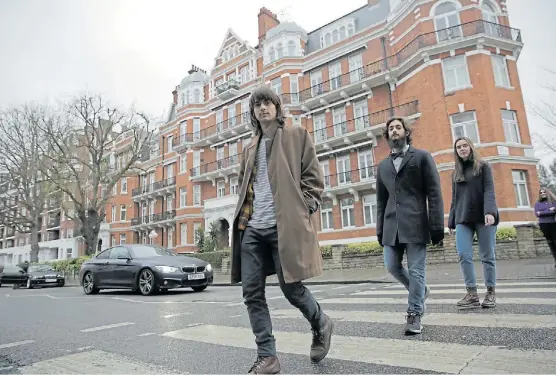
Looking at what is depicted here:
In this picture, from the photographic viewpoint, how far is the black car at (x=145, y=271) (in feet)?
32.8

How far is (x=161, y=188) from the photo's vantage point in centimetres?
4156

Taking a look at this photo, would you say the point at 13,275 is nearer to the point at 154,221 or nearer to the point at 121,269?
the point at 121,269

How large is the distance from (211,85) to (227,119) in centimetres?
548

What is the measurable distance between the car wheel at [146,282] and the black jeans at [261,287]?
26.4 ft

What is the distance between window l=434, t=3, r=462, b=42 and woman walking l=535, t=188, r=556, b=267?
15904mm

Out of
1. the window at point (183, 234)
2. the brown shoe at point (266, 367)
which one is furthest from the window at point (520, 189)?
the window at point (183, 234)

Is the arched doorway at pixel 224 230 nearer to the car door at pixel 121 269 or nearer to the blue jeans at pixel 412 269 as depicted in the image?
the car door at pixel 121 269

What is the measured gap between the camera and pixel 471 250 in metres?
4.64

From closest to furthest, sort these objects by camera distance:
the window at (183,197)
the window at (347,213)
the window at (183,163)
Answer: the window at (347,213) < the window at (183,197) < the window at (183,163)

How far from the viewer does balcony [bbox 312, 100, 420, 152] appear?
2355cm

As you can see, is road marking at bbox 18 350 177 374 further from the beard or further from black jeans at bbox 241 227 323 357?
the beard

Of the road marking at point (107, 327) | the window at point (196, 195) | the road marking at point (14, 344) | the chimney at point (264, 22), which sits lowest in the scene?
the road marking at point (14, 344)

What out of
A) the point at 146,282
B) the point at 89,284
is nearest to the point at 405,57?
the point at 146,282

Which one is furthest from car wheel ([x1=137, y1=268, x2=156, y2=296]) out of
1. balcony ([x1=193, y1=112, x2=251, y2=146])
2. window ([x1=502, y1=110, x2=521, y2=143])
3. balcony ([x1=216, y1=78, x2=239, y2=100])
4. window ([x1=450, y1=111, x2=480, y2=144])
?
balcony ([x1=216, y1=78, x2=239, y2=100])
